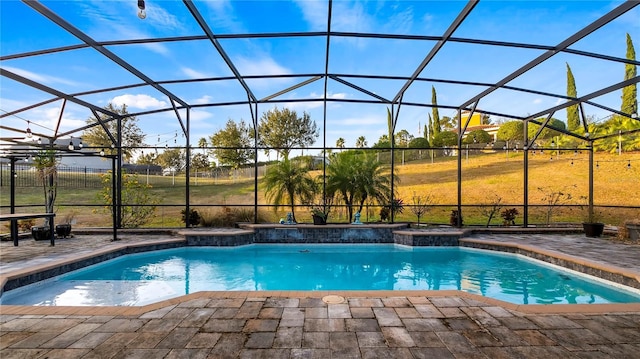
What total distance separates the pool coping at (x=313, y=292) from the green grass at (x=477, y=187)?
221 inches

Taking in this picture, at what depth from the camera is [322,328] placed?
284cm

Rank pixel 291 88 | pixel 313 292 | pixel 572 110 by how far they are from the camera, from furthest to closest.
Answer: pixel 572 110 < pixel 291 88 < pixel 313 292

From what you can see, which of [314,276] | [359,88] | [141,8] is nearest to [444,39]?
[359,88]

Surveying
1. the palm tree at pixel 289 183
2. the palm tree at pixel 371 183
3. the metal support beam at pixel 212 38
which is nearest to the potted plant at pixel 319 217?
the palm tree at pixel 289 183

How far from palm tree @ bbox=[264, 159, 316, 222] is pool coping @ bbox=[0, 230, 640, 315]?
6.09 feet

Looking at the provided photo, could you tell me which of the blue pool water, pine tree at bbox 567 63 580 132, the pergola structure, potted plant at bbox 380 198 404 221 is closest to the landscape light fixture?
the pergola structure

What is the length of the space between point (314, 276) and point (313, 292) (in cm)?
200

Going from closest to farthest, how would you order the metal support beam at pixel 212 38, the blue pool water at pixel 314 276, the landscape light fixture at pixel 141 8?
1. the landscape light fixture at pixel 141 8
2. the metal support beam at pixel 212 38
3. the blue pool water at pixel 314 276

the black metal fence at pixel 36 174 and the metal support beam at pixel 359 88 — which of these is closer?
the metal support beam at pixel 359 88

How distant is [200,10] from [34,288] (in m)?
4.84

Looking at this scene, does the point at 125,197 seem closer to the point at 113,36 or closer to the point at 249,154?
the point at 113,36

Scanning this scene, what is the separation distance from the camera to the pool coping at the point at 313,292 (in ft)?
10.7

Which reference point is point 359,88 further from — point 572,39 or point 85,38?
point 85,38

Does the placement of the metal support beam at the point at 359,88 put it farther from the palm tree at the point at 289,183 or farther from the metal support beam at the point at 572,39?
the palm tree at the point at 289,183
